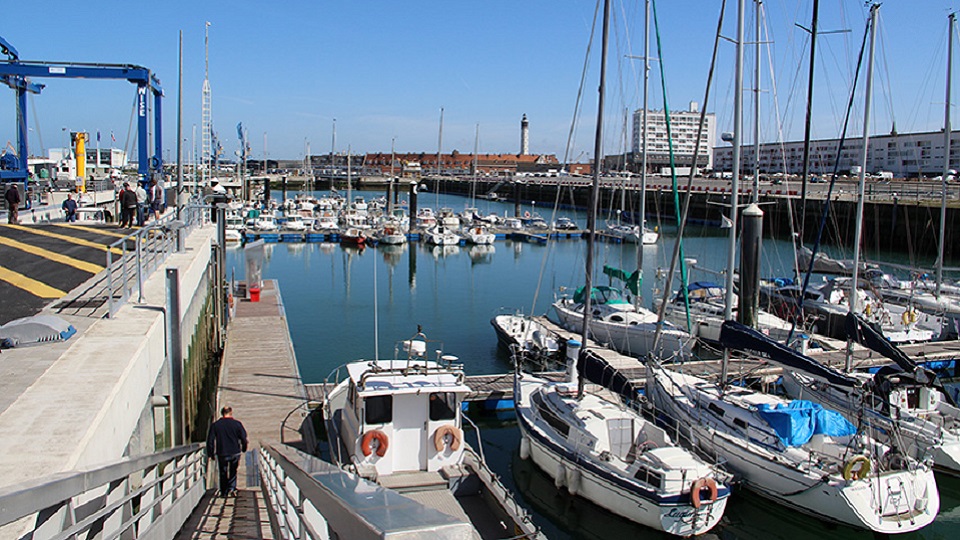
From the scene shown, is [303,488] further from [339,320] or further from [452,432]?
[339,320]

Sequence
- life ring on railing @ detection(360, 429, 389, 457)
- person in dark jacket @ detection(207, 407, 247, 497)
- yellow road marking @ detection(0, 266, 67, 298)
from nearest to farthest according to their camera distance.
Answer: person in dark jacket @ detection(207, 407, 247, 497) < life ring on railing @ detection(360, 429, 389, 457) < yellow road marking @ detection(0, 266, 67, 298)

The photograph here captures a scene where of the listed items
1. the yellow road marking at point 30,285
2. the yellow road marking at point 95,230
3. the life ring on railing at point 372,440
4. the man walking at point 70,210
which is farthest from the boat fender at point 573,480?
the man walking at point 70,210

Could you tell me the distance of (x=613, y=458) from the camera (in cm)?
1416

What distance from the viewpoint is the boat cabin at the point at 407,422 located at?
39.9ft

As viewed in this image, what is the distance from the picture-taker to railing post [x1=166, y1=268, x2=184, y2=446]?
10.9m

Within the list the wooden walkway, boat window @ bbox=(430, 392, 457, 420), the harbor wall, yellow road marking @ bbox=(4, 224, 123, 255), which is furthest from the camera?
the harbor wall

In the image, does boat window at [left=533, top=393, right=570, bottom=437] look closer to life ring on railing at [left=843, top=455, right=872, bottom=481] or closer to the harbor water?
the harbor water

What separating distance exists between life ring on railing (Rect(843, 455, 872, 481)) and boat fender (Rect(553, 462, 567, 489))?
16.5 ft

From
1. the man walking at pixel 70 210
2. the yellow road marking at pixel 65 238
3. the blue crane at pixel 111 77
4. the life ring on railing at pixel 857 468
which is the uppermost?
the blue crane at pixel 111 77

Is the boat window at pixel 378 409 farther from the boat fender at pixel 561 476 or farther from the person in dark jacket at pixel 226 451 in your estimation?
the boat fender at pixel 561 476

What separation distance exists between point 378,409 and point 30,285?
268 inches

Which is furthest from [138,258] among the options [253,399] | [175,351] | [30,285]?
[253,399]

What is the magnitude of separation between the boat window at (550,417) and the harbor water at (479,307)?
118 centimetres

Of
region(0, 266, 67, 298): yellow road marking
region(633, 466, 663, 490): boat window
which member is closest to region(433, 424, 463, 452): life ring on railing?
region(633, 466, 663, 490): boat window
